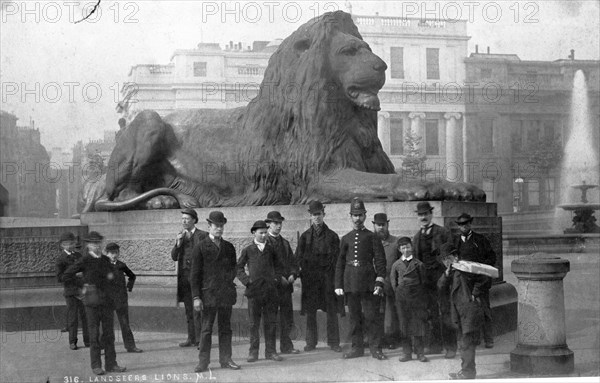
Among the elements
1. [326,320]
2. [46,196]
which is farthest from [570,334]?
[46,196]

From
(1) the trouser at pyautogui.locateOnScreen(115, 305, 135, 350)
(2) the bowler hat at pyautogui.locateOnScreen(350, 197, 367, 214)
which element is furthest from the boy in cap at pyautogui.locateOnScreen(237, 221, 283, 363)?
(1) the trouser at pyautogui.locateOnScreen(115, 305, 135, 350)

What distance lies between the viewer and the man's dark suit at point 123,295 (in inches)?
295

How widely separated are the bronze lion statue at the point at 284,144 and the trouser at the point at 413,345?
5.14ft

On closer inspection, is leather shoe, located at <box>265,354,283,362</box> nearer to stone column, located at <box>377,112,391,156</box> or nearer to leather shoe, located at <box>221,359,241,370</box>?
leather shoe, located at <box>221,359,241,370</box>

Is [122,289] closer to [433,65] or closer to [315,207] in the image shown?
[315,207]

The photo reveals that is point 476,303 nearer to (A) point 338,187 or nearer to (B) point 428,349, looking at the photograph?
(B) point 428,349

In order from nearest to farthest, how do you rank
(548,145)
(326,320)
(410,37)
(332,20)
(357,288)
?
(357,288)
(326,320)
(332,20)
(410,37)
(548,145)

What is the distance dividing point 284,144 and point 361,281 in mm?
2718

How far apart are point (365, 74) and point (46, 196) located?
5.33 meters

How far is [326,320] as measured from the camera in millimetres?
7773

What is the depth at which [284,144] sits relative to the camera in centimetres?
952

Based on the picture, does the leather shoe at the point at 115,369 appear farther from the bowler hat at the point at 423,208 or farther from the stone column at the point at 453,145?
the stone column at the point at 453,145

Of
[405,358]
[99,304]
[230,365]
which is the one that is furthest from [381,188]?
[99,304]

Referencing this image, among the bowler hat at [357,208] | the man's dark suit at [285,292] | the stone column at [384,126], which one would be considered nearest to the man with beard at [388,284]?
the bowler hat at [357,208]
